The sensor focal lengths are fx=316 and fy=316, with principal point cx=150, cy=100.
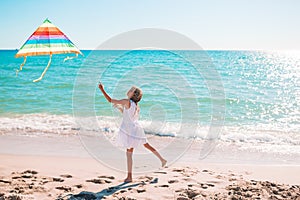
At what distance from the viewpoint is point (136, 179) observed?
5219mm

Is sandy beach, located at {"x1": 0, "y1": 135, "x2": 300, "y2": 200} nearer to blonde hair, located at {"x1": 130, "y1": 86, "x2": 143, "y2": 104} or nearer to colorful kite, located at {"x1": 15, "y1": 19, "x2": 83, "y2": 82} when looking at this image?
blonde hair, located at {"x1": 130, "y1": 86, "x2": 143, "y2": 104}

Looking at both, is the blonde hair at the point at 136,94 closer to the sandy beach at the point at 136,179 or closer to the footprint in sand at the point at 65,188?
the sandy beach at the point at 136,179

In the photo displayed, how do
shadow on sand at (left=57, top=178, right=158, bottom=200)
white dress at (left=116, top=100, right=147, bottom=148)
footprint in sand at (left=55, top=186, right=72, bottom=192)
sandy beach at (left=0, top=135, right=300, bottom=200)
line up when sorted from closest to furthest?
shadow on sand at (left=57, top=178, right=158, bottom=200) < sandy beach at (left=0, top=135, right=300, bottom=200) < footprint in sand at (left=55, top=186, right=72, bottom=192) < white dress at (left=116, top=100, right=147, bottom=148)

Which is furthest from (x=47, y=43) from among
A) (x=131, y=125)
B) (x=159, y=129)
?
(x=159, y=129)

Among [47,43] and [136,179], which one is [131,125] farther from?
[47,43]

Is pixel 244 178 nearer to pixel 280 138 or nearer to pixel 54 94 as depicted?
pixel 280 138

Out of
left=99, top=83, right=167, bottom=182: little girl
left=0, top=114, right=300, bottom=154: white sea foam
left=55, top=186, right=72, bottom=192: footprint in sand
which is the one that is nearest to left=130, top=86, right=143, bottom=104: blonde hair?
left=99, top=83, right=167, bottom=182: little girl

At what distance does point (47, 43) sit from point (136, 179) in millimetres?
2625

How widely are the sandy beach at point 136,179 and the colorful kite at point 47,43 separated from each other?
167cm

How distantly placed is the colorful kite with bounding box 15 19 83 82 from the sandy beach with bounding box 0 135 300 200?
1.67 metres

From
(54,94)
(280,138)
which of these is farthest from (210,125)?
(54,94)

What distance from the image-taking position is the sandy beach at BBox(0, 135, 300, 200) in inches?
178

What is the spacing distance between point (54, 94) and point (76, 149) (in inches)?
425

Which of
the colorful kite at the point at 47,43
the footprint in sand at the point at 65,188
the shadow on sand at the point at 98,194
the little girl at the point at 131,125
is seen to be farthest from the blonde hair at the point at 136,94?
the footprint in sand at the point at 65,188
